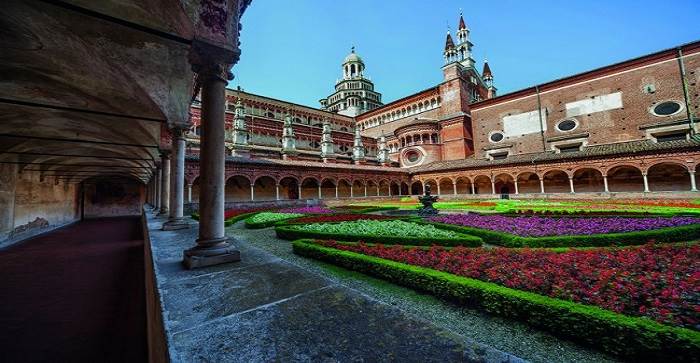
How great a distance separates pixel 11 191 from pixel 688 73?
49149mm

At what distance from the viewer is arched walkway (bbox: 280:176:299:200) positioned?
96.2ft

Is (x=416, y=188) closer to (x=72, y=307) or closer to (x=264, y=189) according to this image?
(x=264, y=189)

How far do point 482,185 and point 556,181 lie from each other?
24.4ft

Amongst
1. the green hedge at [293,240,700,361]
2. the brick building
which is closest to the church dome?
the brick building

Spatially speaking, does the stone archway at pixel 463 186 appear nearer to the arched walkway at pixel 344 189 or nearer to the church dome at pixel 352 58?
the arched walkway at pixel 344 189

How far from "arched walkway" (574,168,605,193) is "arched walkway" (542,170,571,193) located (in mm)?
798

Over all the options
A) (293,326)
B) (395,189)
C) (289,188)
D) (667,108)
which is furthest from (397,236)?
(667,108)

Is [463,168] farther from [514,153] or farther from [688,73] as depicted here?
[688,73]

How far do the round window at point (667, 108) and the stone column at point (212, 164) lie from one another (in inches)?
1520

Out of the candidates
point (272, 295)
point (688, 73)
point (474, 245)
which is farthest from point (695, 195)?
→ point (272, 295)

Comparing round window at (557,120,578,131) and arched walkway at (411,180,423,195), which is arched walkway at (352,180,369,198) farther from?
round window at (557,120,578,131)

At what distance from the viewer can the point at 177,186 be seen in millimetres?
8438

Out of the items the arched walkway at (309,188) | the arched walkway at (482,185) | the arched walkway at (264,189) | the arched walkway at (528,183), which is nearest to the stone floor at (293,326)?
the arched walkway at (264,189)

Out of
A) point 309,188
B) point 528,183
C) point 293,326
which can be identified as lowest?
point 293,326
